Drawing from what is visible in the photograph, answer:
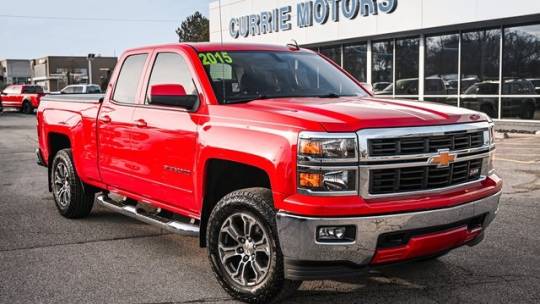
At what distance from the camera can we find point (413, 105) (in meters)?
4.55

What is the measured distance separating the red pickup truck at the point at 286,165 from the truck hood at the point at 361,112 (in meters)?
0.01

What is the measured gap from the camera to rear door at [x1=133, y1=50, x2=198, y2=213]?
15.8 feet

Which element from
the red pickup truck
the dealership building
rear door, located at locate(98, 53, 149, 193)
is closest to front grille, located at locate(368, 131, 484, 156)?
the red pickup truck

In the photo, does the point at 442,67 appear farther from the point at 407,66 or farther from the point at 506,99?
the point at 506,99

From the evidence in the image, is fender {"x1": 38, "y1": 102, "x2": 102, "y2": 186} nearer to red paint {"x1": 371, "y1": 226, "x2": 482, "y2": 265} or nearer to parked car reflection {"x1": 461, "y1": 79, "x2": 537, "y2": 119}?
red paint {"x1": 371, "y1": 226, "x2": 482, "y2": 265}

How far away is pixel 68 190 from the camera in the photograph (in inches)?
273

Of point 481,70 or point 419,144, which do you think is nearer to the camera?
point 419,144

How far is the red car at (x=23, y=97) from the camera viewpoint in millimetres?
36562

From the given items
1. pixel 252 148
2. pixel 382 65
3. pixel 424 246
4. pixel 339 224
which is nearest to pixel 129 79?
pixel 252 148

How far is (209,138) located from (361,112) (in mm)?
1180

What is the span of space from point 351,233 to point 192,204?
1559mm

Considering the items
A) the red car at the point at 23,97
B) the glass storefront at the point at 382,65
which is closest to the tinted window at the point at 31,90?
the red car at the point at 23,97

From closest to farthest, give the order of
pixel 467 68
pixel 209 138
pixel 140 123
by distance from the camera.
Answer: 1. pixel 209 138
2. pixel 140 123
3. pixel 467 68

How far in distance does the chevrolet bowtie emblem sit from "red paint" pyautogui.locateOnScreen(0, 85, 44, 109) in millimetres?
35321
